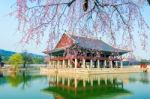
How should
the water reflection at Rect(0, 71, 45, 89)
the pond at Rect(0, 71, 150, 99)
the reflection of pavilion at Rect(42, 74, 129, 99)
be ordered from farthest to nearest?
1. the water reflection at Rect(0, 71, 45, 89)
2. the reflection of pavilion at Rect(42, 74, 129, 99)
3. the pond at Rect(0, 71, 150, 99)

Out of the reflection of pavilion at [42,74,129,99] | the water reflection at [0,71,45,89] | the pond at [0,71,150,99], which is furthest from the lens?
the water reflection at [0,71,45,89]

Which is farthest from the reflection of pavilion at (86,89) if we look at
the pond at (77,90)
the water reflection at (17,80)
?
the water reflection at (17,80)

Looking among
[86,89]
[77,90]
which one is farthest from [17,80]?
[86,89]

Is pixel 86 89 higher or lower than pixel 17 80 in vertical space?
lower

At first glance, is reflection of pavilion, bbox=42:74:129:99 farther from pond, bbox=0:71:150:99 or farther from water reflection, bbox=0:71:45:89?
water reflection, bbox=0:71:45:89

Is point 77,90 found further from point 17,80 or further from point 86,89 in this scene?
point 17,80

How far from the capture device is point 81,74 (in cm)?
4128

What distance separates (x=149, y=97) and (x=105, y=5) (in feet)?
50.3

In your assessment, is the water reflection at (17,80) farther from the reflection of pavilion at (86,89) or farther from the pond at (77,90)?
the reflection of pavilion at (86,89)

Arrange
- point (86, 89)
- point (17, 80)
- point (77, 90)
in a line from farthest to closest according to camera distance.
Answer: point (17, 80)
point (86, 89)
point (77, 90)

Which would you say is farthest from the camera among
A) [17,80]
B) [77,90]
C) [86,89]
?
[17,80]

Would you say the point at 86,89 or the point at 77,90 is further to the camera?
the point at 86,89

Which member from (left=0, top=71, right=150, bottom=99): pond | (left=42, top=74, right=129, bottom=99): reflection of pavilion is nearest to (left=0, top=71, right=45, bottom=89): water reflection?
(left=0, top=71, right=150, bottom=99): pond

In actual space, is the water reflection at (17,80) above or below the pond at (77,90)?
above
